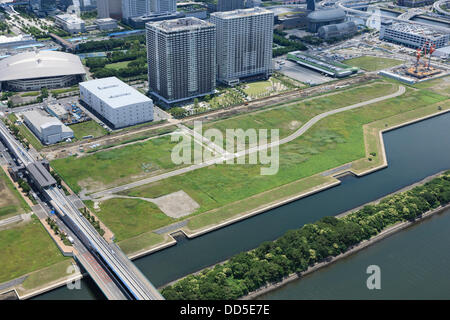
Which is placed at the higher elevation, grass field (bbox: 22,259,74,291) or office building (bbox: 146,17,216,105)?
office building (bbox: 146,17,216,105)

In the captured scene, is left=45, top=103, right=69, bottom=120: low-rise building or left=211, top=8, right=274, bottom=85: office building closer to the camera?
left=45, top=103, right=69, bottom=120: low-rise building

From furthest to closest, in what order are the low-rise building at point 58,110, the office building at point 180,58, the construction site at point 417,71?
the construction site at point 417,71
the office building at point 180,58
the low-rise building at point 58,110

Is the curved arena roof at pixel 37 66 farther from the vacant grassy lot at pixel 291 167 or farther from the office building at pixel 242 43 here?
the vacant grassy lot at pixel 291 167

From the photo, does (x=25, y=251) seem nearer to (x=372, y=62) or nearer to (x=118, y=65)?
(x=118, y=65)

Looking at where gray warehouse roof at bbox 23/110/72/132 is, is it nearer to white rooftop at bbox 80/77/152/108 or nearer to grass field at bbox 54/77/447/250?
white rooftop at bbox 80/77/152/108

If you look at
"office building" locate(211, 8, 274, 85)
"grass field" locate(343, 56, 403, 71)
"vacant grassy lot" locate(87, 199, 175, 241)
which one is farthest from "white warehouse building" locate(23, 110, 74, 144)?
"grass field" locate(343, 56, 403, 71)

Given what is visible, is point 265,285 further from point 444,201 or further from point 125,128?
point 125,128

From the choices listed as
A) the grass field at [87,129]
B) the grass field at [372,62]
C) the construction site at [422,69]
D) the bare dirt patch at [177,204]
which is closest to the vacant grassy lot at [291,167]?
the bare dirt patch at [177,204]
